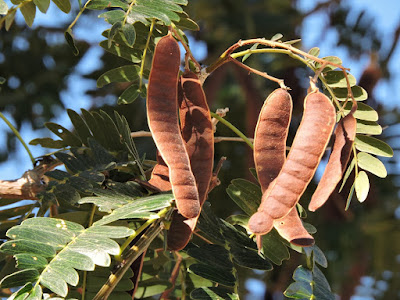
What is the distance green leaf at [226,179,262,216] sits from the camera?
0.90m

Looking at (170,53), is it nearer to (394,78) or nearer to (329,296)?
(329,296)

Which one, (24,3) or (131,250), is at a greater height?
(24,3)

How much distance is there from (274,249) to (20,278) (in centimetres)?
39

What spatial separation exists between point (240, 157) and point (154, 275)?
1099 mm

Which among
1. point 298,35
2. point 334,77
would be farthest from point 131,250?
point 298,35

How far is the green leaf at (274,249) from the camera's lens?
Result: 2.89 ft

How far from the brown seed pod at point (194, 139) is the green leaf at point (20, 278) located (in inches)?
7.0

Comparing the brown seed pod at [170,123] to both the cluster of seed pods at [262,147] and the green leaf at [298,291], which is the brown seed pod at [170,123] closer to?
the cluster of seed pods at [262,147]

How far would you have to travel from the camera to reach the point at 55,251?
654mm

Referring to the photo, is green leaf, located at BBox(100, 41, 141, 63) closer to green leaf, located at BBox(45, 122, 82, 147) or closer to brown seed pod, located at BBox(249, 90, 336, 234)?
green leaf, located at BBox(45, 122, 82, 147)

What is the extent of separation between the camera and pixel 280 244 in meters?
0.89

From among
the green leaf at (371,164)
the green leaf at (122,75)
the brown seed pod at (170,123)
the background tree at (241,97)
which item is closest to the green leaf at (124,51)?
the green leaf at (122,75)

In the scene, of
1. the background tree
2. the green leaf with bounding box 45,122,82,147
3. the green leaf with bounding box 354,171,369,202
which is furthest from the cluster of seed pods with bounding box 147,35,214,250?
the background tree

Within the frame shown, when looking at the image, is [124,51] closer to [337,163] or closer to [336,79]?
[336,79]
